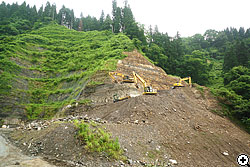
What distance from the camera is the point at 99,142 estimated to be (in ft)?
27.6

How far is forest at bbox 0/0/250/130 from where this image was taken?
22297 mm

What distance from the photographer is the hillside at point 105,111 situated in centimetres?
891

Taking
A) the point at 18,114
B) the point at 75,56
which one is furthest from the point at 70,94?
the point at 75,56

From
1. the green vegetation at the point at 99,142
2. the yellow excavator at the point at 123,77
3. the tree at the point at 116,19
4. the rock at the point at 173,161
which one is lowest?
the rock at the point at 173,161

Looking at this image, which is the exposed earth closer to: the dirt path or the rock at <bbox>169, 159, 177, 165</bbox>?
the rock at <bbox>169, 159, 177, 165</bbox>

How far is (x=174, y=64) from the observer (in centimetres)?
3888

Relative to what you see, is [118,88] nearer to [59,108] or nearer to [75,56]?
[59,108]

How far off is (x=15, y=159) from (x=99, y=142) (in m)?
3.71

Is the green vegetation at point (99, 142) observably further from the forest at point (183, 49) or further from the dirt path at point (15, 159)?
the forest at point (183, 49)

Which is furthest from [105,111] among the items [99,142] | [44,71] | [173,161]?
[44,71]

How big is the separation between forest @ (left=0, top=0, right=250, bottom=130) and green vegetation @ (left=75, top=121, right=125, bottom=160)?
→ 15.6m

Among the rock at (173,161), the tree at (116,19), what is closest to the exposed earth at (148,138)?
the rock at (173,161)

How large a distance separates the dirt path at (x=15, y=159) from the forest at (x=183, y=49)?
690 inches

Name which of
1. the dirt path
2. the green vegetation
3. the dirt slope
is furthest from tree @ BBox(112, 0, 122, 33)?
the dirt path
